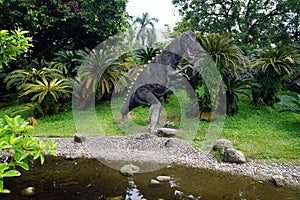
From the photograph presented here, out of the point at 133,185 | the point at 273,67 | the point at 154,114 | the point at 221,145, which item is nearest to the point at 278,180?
the point at 221,145

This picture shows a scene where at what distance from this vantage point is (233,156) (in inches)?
156

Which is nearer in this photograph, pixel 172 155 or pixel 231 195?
pixel 231 195

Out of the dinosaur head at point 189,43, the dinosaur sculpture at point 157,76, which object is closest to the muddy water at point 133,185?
the dinosaur sculpture at point 157,76

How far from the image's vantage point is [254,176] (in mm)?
3570

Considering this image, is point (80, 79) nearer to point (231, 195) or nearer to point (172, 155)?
point (172, 155)

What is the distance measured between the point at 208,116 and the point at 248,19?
573 centimetres

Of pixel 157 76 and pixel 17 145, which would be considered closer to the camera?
pixel 17 145

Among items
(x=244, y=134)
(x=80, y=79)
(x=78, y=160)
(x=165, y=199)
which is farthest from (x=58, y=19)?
(x=165, y=199)

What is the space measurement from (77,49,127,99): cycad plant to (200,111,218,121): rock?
8.14 ft

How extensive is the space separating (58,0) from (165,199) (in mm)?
8579

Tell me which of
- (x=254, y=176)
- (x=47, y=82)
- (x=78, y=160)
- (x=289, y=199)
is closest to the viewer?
(x=289, y=199)

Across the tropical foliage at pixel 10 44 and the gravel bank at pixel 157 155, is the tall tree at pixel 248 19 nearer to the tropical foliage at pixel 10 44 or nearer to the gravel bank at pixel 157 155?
the gravel bank at pixel 157 155

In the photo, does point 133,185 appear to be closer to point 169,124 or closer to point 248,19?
point 169,124

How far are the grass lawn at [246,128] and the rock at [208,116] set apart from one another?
0.16m
